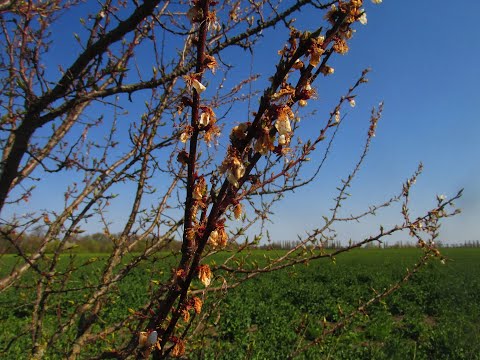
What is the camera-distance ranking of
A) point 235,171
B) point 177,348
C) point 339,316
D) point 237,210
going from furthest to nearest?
point 339,316 < point 177,348 < point 237,210 < point 235,171

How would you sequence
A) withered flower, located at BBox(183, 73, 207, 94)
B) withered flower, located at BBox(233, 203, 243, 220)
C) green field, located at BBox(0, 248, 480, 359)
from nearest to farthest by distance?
withered flower, located at BBox(233, 203, 243, 220)
withered flower, located at BBox(183, 73, 207, 94)
green field, located at BBox(0, 248, 480, 359)

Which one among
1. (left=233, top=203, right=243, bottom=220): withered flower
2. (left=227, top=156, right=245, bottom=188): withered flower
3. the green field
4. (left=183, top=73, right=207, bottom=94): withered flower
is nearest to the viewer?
(left=227, top=156, right=245, bottom=188): withered flower

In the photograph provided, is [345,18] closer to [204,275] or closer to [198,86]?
[198,86]

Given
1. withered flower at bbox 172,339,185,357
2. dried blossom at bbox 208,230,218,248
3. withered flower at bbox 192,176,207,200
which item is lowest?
withered flower at bbox 172,339,185,357

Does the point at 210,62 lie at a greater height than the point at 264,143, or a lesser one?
greater

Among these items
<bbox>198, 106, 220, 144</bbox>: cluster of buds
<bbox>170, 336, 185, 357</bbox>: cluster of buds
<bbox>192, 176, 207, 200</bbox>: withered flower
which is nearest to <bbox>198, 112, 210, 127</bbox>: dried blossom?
<bbox>198, 106, 220, 144</bbox>: cluster of buds

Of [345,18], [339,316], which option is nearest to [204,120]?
[345,18]

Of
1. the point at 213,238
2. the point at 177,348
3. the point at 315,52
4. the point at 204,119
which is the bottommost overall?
the point at 177,348

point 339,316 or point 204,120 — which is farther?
point 339,316

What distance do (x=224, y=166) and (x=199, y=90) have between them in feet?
0.98

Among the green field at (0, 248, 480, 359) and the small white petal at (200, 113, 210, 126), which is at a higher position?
the small white petal at (200, 113, 210, 126)

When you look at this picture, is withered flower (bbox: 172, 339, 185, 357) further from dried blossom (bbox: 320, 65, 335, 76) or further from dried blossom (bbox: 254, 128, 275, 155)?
dried blossom (bbox: 320, 65, 335, 76)

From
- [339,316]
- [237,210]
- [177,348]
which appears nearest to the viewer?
[237,210]

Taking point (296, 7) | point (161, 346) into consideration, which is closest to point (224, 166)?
point (161, 346)
